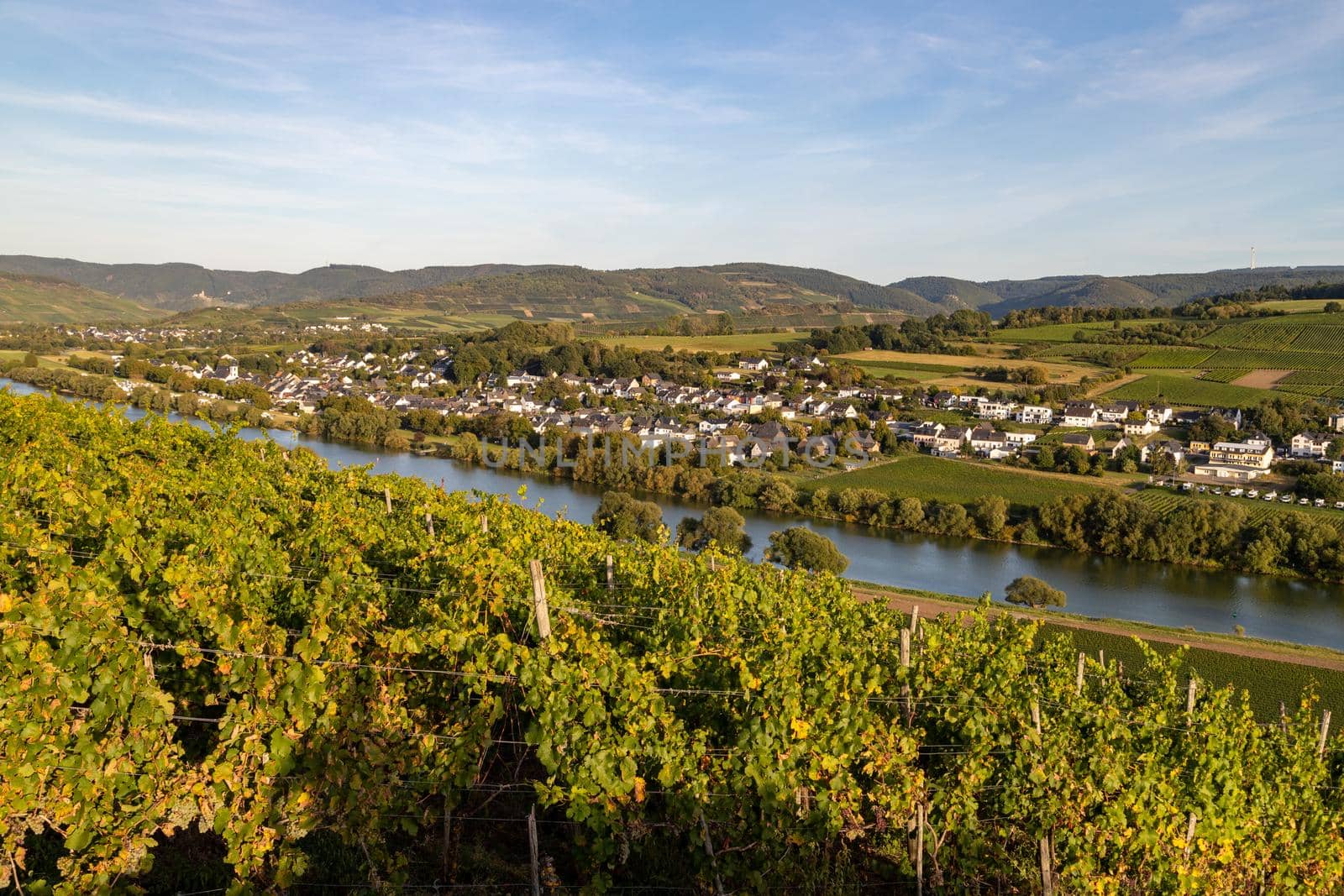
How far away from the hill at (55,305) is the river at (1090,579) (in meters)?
126

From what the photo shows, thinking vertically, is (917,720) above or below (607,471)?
above

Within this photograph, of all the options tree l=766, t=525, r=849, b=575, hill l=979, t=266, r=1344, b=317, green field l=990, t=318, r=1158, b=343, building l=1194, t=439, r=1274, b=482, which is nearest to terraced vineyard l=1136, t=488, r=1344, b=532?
building l=1194, t=439, r=1274, b=482

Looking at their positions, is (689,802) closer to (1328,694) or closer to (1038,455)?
(1328,694)

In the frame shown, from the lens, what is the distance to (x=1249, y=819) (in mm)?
4703

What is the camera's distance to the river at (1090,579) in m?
22.8

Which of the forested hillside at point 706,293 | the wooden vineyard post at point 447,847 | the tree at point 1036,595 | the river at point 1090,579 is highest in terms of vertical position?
the forested hillside at point 706,293

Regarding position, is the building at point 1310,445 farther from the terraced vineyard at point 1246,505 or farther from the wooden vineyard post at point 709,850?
the wooden vineyard post at point 709,850

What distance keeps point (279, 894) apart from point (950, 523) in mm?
30518

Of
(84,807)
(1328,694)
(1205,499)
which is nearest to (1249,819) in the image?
(84,807)

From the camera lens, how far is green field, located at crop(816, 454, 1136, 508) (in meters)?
35.5

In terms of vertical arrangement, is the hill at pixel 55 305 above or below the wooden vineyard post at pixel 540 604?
above

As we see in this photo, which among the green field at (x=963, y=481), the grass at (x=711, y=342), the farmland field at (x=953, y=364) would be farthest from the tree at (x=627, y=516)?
the grass at (x=711, y=342)

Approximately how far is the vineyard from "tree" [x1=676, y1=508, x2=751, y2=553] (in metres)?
20.3

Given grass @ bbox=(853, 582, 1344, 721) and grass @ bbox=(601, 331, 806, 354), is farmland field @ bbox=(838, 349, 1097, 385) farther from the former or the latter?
grass @ bbox=(853, 582, 1344, 721)
